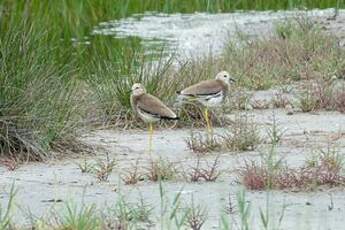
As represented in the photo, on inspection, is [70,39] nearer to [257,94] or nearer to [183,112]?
[257,94]

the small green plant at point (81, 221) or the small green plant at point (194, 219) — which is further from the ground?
the small green plant at point (81, 221)

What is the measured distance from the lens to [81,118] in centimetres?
958

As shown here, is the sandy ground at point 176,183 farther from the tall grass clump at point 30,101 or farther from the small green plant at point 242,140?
the tall grass clump at point 30,101

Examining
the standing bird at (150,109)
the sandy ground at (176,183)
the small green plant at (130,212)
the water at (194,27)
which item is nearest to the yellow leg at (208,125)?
the sandy ground at (176,183)

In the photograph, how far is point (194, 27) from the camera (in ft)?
63.7

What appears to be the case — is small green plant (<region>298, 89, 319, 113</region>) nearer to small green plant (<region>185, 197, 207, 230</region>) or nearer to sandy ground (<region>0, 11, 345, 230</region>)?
sandy ground (<region>0, 11, 345, 230</region>)

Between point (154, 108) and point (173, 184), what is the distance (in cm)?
128

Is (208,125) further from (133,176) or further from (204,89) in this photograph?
(133,176)

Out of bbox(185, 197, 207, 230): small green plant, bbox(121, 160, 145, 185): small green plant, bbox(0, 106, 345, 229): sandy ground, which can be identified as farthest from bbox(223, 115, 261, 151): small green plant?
bbox(185, 197, 207, 230): small green plant

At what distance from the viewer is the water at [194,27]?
17.2m

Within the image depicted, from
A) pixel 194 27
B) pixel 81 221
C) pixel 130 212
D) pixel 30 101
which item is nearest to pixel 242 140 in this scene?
pixel 30 101

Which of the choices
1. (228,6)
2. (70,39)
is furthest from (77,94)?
(228,6)

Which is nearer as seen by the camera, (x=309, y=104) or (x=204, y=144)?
(x=204, y=144)

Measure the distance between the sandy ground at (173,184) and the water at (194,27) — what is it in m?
6.20
